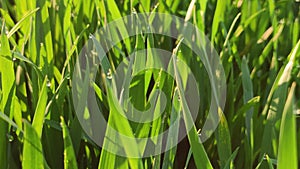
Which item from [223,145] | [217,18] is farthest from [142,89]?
[217,18]

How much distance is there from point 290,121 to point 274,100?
235 millimetres

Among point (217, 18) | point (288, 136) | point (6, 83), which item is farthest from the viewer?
point (217, 18)

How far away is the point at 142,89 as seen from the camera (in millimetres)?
609

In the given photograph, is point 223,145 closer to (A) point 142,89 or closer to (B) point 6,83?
(A) point 142,89

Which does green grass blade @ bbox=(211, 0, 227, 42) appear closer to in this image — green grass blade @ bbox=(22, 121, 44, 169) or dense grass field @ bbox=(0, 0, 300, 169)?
dense grass field @ bbox=(0, 0, 300, 169)

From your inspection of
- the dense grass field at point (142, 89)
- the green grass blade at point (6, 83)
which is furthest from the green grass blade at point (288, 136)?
the green grass blade at point (6, 83)

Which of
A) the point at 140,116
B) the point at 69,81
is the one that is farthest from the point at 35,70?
the point at 140,116

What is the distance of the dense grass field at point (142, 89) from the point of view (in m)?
0.52

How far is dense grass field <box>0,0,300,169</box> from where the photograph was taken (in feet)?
1.71

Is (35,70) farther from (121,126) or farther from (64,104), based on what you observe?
(121,126)

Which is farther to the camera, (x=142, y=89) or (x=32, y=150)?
(x=142, y=89)

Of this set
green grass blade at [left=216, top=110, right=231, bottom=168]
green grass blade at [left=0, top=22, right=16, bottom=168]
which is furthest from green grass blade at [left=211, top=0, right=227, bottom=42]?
green grass blade at [left=0, top=22, right=16, bottom=168]

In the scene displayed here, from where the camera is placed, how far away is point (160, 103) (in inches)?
21.8

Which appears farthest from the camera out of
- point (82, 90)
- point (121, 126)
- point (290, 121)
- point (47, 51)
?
point (47, 51)
